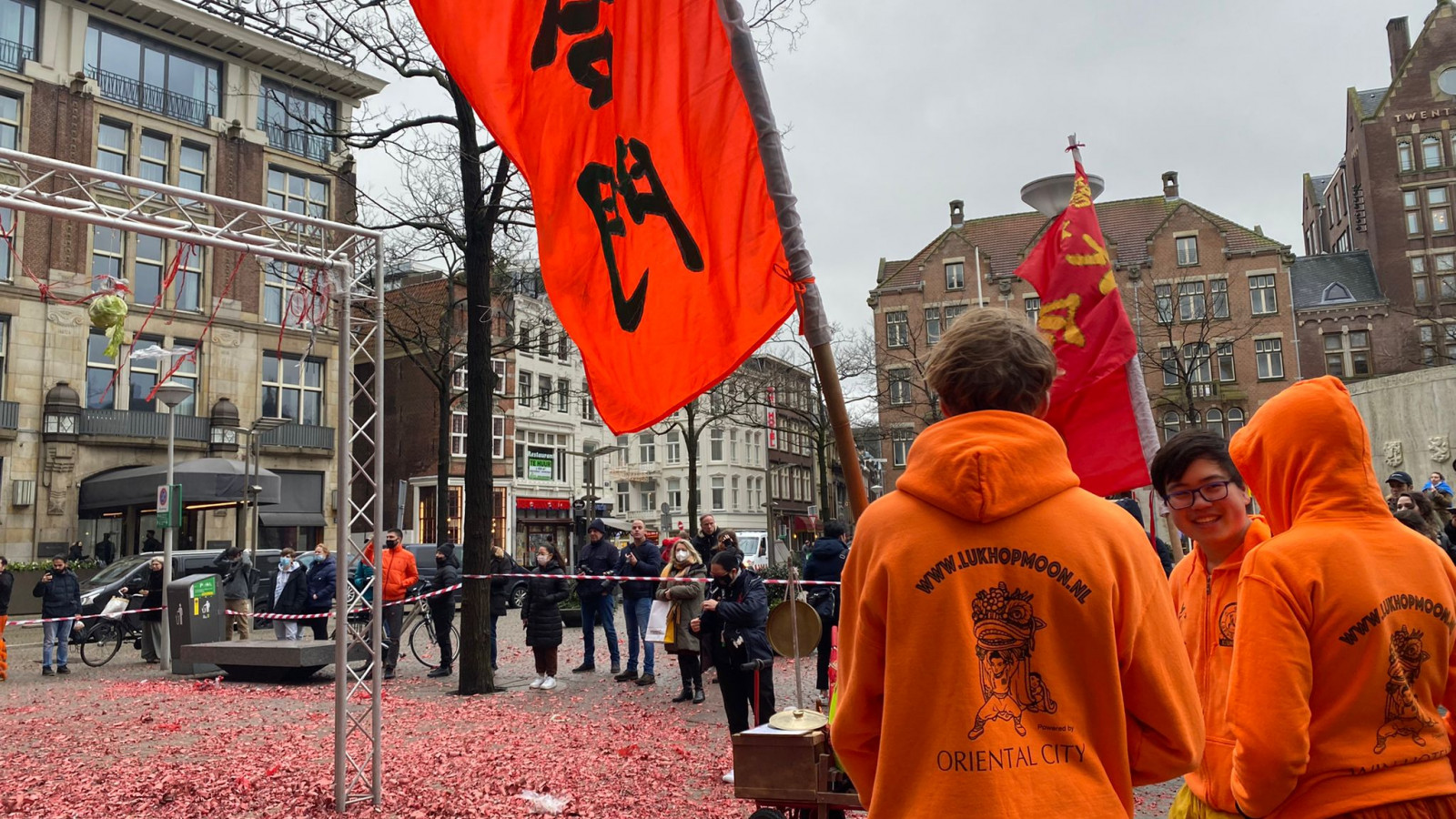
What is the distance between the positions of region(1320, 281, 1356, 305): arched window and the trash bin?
5422 centimetres

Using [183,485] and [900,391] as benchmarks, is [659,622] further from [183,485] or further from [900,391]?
[900,391]

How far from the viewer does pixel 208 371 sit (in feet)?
118

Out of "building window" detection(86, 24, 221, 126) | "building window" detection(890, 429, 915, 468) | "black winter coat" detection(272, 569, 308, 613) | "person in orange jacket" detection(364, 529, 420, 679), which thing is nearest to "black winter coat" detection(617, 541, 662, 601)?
"person in orange jacket" detection(364, 529, 420, 679)

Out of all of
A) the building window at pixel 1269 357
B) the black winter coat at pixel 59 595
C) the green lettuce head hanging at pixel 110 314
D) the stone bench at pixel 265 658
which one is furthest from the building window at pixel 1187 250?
the green lettuce head hanging at pixel 110 314

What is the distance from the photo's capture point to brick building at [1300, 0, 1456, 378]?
51219mm

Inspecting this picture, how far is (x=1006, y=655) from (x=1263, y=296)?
5540 centimetres

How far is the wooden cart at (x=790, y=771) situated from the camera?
16.5ft

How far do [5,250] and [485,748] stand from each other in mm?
32188

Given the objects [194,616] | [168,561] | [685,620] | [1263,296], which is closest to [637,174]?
[685,620]

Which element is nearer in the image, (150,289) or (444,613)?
(444,613)

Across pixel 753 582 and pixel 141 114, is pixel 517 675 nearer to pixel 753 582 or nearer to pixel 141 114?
pixel 753 582

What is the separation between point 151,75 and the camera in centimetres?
3584

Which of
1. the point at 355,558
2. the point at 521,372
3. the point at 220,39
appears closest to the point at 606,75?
the point at 355,558

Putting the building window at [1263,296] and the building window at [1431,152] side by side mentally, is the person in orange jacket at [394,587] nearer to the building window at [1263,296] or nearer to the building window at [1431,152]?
the building window at [1263,296]
